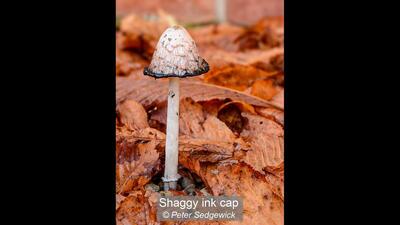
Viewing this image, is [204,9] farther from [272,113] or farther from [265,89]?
[272,113]

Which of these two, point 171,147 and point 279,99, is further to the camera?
point 279,99

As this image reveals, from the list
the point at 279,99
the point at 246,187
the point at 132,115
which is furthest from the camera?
the point at 279,99

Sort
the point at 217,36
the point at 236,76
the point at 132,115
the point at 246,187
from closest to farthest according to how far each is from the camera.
Result: the point at 246,187
the point at 132,115
the point at 236,76
the point at 217,36

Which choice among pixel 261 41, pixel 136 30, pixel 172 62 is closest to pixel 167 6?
pixel 136 30

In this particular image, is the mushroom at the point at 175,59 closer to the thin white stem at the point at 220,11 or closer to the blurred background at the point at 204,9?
the blurred background at the point at 204,9

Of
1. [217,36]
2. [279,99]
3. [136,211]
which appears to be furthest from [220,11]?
[136,211]

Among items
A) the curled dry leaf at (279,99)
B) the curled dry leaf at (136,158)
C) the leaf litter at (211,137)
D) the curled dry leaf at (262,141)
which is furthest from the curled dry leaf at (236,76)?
the curled dry leaf at (136,158)

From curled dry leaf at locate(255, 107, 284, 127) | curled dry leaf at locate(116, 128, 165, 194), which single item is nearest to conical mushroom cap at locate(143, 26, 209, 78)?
curled dry leaf at locate(116, 128, 165, 194)
